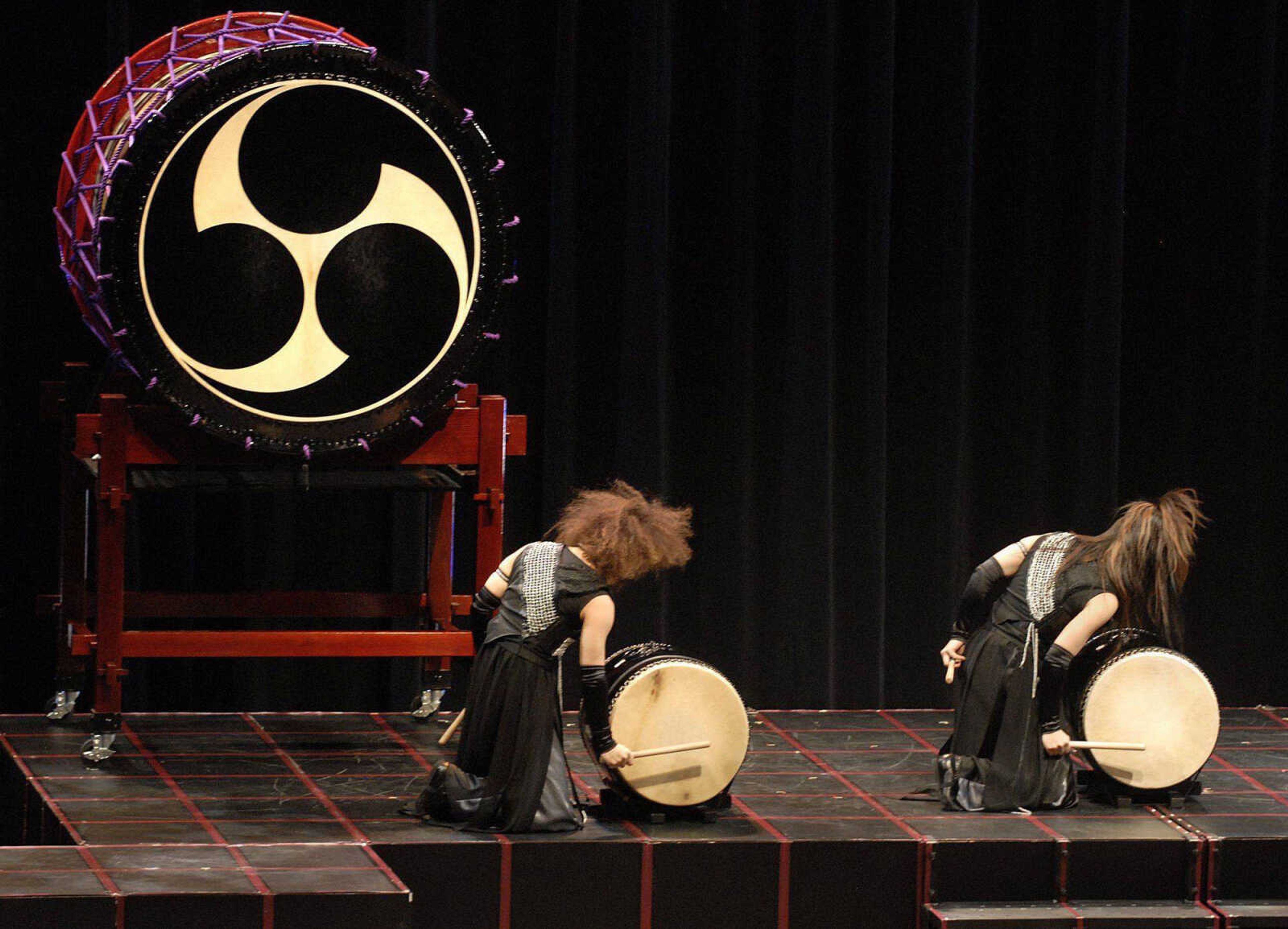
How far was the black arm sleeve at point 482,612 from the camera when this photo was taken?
16.7 feet

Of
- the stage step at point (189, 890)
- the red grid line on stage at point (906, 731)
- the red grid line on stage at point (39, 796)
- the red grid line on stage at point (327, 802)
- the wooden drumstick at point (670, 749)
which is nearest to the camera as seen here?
the stage step at point (189, 890)

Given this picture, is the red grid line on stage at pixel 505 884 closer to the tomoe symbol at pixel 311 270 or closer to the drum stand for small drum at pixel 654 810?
the drum stand for small drum at pixel 654 810

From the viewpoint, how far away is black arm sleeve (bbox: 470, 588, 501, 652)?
5086 mm

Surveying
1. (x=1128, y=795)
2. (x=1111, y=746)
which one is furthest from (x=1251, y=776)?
(x=1111, y=746)

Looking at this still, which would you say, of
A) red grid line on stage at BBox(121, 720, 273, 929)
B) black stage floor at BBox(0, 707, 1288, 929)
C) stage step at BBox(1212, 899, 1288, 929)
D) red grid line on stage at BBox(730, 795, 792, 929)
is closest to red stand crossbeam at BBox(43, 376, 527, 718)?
red grid line on stage at BBox(121, 720, 273, 929)

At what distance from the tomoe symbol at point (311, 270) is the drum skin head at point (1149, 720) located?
6.25ft

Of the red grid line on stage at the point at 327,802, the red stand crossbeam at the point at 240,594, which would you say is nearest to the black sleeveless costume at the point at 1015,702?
the red stand crossbeam at the point at 240,594

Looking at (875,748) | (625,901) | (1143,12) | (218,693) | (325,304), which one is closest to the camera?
(625,901)

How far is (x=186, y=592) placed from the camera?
238 inches

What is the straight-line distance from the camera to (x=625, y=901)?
4703 millimetres

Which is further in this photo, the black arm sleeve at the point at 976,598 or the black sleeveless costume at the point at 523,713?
the black arm sleeve at the point at 976,598

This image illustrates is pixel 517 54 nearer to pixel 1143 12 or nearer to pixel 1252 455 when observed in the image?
pixel 1143 12

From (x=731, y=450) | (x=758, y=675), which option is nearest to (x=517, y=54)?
(x=731, y=450)

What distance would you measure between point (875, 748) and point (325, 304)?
202 centimetres
